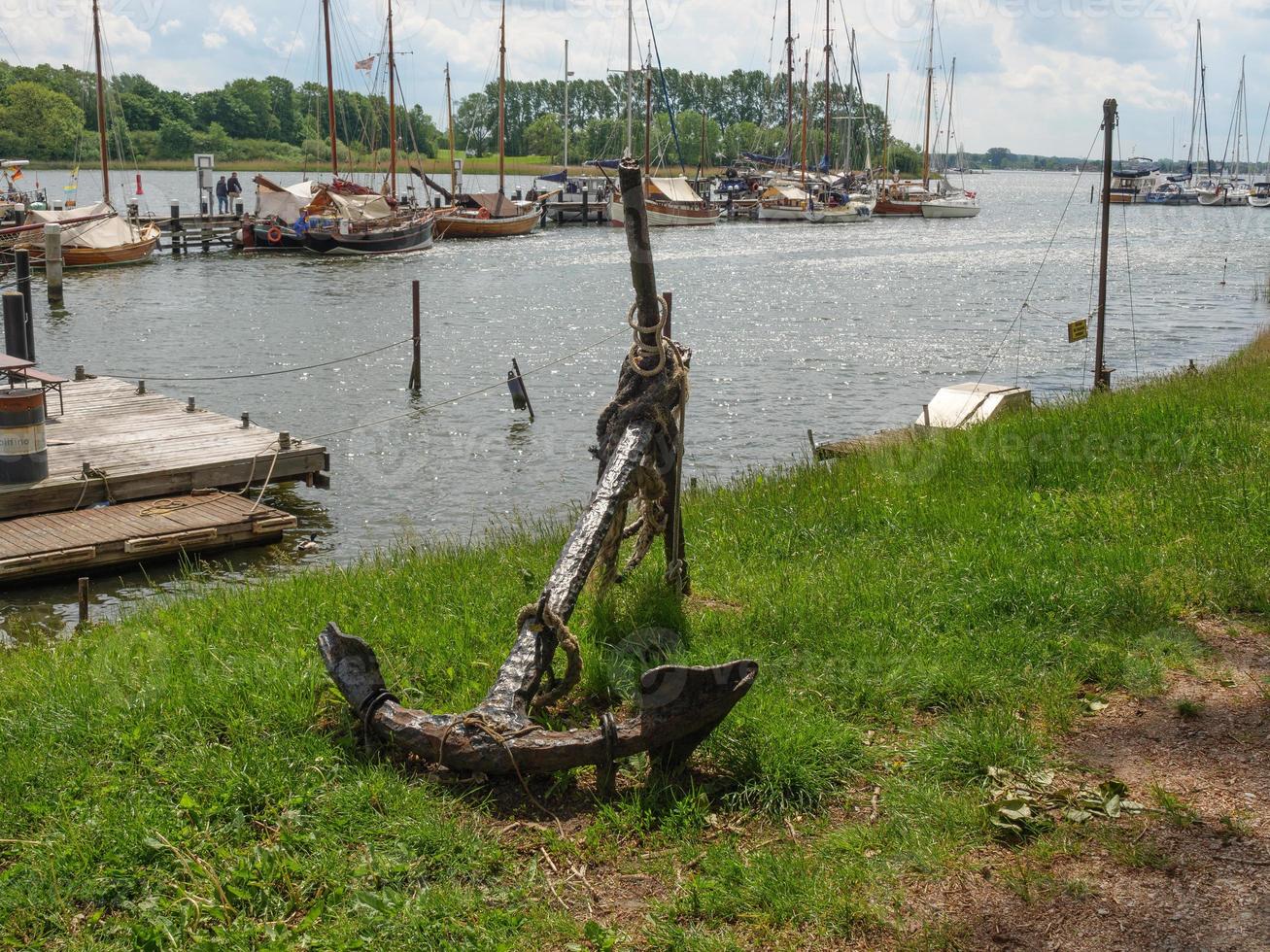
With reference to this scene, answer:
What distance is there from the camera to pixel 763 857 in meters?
4.72

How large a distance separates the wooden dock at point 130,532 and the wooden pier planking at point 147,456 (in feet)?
0.68

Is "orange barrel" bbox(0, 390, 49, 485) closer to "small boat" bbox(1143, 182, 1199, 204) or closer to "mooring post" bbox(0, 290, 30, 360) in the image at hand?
"mooring post" bbox(0, 290, 30, 360)

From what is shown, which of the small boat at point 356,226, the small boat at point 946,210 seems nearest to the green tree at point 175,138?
the small boat at point 946,210

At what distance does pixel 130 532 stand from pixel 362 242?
4522cm

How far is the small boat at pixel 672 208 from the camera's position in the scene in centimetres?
7769

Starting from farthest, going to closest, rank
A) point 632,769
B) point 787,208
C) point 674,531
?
point 787,208
point 674,531
point 632,769

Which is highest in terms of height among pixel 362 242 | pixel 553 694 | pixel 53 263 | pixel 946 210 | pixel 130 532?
pixel 946 210

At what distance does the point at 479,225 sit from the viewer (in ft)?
221

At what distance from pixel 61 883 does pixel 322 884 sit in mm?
982

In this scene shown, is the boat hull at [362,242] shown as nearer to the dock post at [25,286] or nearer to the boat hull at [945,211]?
the dock post at [25,286]

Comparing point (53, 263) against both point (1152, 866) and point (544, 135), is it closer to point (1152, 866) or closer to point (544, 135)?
point (1152, 866)

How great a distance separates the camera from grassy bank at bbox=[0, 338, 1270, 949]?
4496mm

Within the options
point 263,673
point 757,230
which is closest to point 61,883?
point 263,673

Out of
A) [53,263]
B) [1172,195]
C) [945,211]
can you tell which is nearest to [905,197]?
[945,211]
